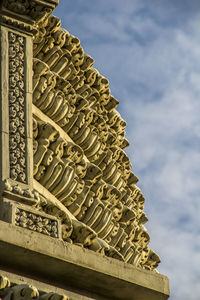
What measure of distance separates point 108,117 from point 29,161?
5.54m

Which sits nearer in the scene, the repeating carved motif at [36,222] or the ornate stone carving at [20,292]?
the ornate stone carving at [20,292]

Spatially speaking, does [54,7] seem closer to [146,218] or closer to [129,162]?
[129,162]

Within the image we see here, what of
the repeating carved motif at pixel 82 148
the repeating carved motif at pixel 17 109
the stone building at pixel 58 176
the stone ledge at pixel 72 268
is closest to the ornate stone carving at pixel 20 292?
the stone building at pixel 58 176

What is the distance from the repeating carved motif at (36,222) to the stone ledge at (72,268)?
17cm

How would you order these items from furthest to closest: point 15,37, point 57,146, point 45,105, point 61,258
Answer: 1. point 45,105
2. point 57,146
3. point 15,37
4. point 61,258

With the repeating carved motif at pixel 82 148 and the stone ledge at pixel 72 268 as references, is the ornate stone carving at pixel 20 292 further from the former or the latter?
the repeating carved motif at pixel 82 148

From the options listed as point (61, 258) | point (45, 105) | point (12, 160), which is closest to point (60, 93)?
point (45, 105)

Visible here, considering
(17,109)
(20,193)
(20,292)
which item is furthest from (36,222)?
A: (17,109)

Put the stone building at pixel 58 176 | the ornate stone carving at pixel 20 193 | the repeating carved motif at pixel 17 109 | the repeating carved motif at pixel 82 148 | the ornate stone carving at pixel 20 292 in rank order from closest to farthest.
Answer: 1. the ornate stone carving at pixel 20 292
2. the stone building at pixel 58 176
3. the ornate stone carving at pixel 20 193
4. the repeating carved motif at pixel 17 109
5. the repeating carved motif at pixel 82 148

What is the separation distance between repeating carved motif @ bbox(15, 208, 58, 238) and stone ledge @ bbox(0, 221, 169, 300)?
17 centimetres

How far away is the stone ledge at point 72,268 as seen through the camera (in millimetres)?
10016

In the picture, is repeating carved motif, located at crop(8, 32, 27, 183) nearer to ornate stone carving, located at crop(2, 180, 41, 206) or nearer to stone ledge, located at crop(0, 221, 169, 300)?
ornate stone carving, located at crop(2, 180, 41, 206)

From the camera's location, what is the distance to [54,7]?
12.0 metres

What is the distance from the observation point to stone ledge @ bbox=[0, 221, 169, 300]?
32.9 ft
